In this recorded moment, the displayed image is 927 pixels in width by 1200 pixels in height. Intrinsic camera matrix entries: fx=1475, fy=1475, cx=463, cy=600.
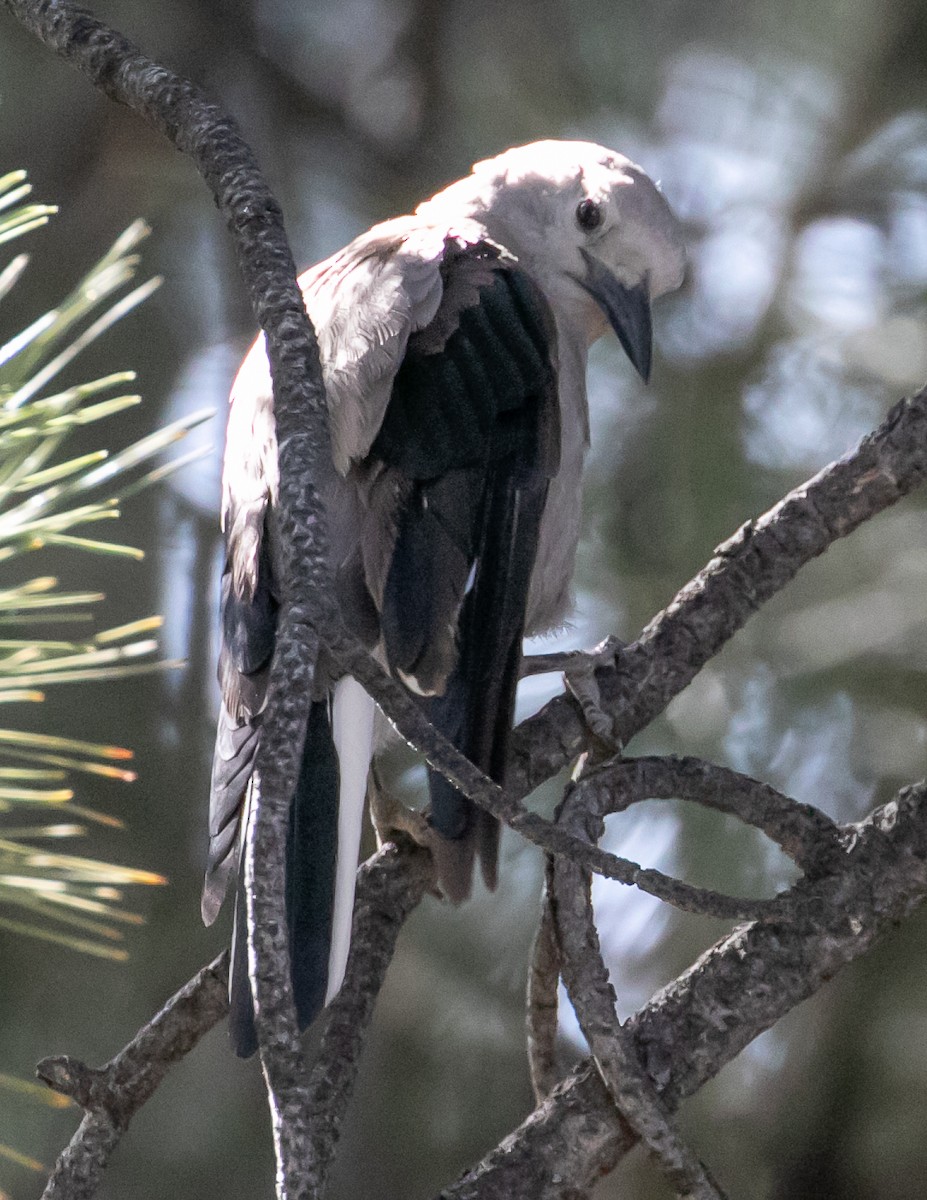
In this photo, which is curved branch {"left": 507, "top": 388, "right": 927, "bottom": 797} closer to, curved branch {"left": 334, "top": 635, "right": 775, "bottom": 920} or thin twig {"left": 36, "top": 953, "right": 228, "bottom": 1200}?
thin twig {"left": 36, "top": 953, "right": 228, "bottom": 1200}

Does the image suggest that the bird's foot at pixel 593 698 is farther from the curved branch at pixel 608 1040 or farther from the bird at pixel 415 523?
the curved branch at pixel 608 1040

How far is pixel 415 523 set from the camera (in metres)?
1.39

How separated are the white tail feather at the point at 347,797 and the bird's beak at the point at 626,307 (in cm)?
59

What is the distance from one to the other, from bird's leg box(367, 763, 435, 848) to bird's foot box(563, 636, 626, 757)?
0.20 m

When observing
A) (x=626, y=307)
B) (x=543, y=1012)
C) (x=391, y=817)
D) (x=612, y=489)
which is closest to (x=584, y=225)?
(x=626, y=307)

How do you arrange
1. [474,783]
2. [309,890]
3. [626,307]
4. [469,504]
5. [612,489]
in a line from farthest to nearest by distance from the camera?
[612,489], [626,307], [469,504], [309,890], [474,783]

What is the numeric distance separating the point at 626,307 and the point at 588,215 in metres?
0.14

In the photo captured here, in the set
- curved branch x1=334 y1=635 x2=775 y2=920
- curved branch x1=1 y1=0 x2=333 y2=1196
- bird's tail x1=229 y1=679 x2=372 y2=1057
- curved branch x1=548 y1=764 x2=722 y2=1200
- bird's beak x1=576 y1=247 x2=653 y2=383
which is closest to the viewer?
curved branch x1=1 y1=0 x2=333 y2=1196

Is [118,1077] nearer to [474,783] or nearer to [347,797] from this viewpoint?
[347,797]

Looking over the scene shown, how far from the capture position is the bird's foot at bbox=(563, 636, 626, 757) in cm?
141

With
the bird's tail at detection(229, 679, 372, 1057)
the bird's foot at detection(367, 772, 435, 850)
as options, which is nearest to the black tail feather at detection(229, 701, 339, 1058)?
the bird's tail at detection(229, 679, 372, 1057)

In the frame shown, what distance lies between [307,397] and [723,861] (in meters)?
1.31

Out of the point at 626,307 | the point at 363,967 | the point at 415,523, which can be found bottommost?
the point at 363,967

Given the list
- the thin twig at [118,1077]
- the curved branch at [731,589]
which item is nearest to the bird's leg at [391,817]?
the curved branch at [731,589]
